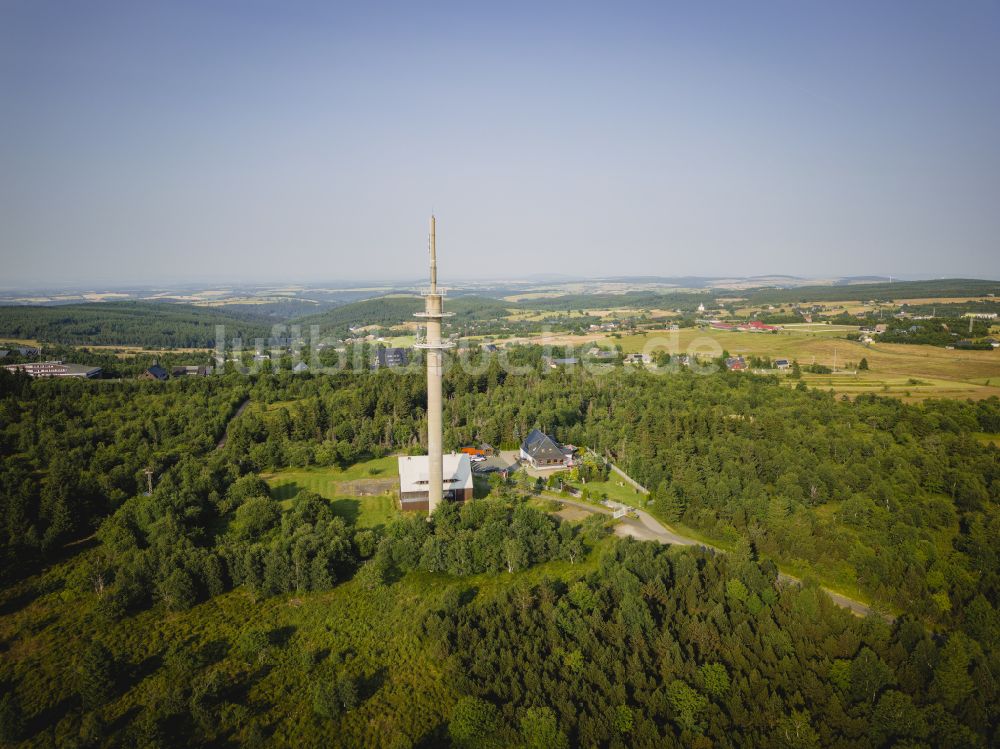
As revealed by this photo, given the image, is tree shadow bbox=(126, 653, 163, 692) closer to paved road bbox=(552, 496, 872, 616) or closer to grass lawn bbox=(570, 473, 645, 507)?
paved road bbox=(552, 496, 872, 616)

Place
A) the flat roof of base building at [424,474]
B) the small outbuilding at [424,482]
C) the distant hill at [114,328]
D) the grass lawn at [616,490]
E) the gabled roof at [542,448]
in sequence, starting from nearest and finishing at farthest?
the small outbuilding at [424,482]
the flat roof of base building at [424,474]
the grass lawn at [616,490]
the gabled roof at [542,448]
the distant hill at [114,328]

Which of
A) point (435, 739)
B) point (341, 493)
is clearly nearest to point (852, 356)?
point (341, 493)

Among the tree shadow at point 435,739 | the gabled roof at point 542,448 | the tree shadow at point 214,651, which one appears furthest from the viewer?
the gabled roof at point 542,448

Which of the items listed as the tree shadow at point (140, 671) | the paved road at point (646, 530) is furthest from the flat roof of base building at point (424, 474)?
the tree shadow at point (140, 671)

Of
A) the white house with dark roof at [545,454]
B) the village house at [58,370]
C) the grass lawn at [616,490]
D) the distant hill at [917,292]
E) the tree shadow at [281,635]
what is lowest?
the tree shadow at [281,635]

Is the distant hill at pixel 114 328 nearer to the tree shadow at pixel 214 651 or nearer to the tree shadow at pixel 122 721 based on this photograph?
the tree shadow at pixel 214 651

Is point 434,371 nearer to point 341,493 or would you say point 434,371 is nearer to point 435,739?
point 341,493

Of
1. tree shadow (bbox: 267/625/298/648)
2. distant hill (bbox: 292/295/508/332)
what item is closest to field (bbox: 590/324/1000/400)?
tree shadow (bbox: 267/625/298/648)
